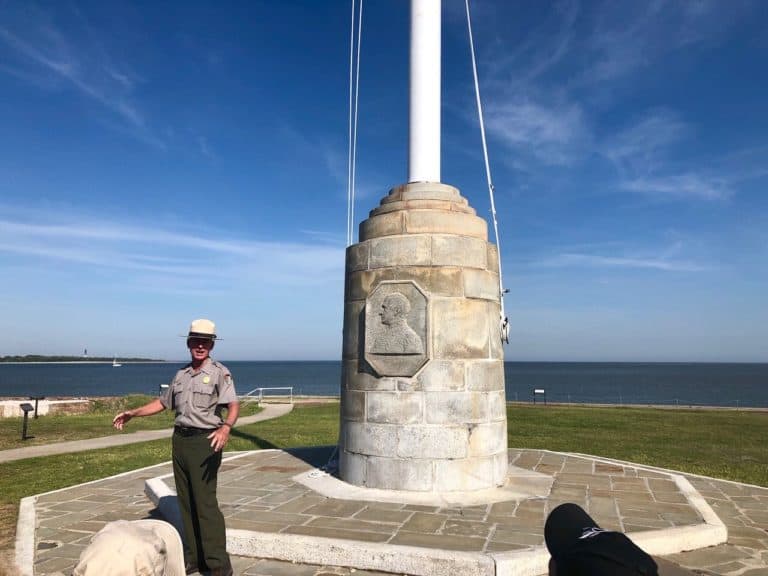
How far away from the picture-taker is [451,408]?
25.6 ft

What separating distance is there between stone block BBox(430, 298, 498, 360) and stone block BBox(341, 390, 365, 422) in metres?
1.25

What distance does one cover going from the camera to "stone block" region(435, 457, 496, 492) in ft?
25.0

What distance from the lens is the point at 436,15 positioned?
9148 mm

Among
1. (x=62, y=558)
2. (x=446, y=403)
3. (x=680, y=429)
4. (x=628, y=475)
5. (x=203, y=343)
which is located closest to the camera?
(x=203, y=343)

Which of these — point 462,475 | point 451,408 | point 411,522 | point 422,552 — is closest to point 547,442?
point 462,475

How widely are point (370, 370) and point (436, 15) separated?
18.9 ft

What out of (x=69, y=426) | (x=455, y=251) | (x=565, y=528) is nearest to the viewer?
(x=565, y=528)

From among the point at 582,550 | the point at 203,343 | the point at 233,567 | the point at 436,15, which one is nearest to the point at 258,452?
the point at 233,567

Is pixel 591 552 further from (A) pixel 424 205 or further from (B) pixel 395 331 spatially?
(A) pixel 424 205

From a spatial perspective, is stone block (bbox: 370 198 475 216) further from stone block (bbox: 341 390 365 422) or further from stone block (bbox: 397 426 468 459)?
stone block (bbox: 397 426 468 459)

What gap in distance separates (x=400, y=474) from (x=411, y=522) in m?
1.39

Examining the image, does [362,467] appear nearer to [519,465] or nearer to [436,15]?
[519,465]

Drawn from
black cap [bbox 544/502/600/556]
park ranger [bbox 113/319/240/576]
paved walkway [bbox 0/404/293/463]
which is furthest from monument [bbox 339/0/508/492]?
paved walkway [bbox 0/404/293/463]

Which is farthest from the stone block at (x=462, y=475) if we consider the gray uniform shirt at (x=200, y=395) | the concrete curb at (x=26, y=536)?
the concrete curb at (x=26, y=536)
